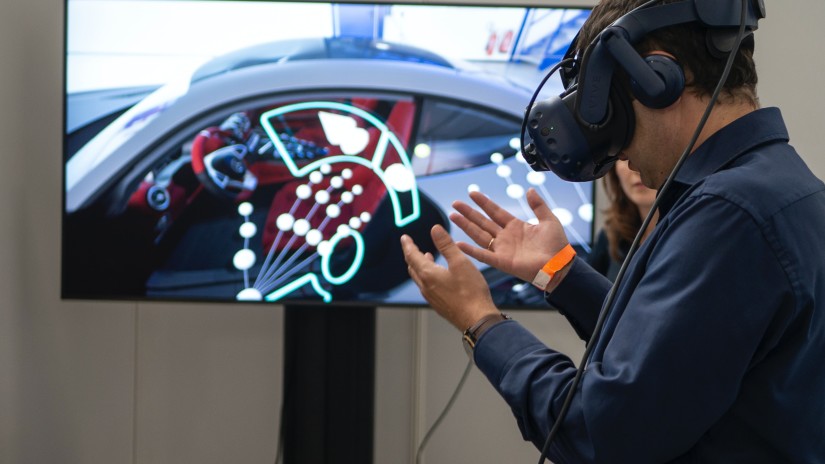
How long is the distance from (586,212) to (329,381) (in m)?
0.79

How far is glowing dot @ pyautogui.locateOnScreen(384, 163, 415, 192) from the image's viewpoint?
2.18 meters

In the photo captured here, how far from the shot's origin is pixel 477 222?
144 centimetres

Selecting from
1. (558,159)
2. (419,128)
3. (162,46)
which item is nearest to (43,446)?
(162,46)

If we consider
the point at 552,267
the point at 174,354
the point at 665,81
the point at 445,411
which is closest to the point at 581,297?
the point at 552,267

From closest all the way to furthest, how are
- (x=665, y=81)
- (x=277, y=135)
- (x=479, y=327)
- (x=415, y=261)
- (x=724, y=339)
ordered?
(x=724, y=339) < (x=665, y=81) < (x=479, y=327) < (x=415, y=261) < (x=277, y=135)

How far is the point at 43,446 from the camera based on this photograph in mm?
2418

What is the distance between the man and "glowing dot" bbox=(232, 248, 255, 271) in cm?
123

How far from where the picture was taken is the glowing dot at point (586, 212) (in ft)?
7.27

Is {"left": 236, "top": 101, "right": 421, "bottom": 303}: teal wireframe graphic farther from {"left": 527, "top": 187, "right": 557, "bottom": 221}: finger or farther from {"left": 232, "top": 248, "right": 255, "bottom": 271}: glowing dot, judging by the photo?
{"left": 527, "top": 187, "right": 557, "bottom": 221}: finger

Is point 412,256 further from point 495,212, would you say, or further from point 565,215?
point 565,215

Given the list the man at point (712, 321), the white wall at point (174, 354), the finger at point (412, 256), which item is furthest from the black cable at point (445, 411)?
the man at point (712, 321)

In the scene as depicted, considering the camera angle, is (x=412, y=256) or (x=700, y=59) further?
(x=412, y=256)

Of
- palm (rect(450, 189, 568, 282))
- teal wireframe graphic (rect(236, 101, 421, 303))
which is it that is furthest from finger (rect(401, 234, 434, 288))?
teal wireframe graphic (rect(236, 101, 421, 303))

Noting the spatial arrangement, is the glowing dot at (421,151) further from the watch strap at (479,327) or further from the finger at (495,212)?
the watch strap at (479,327)
